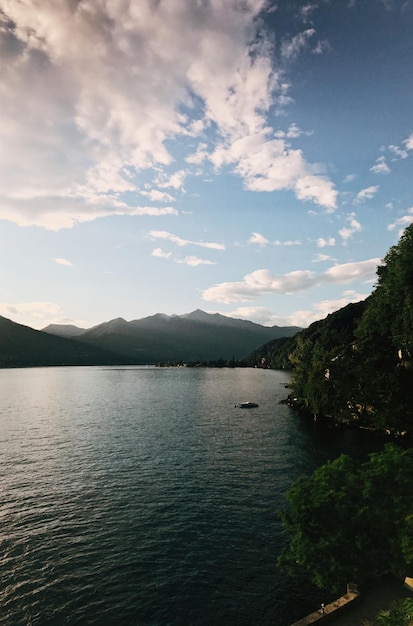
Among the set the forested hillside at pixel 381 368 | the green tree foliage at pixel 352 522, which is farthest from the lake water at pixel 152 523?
the forested hillside at pixel 381 368

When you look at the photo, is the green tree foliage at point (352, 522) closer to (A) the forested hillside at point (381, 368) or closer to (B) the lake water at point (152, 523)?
(B) the lake water at point (152, 523)

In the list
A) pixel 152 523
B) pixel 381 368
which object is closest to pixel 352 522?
pixel 152 523

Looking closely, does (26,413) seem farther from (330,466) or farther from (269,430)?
(330,466)

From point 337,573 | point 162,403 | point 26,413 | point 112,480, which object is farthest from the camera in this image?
point 162,403

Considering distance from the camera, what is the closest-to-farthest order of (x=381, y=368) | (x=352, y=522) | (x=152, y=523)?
(x=352, y=522) → (x=152, y=523) → (x=381, y=368)

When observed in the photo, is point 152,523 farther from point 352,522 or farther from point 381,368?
point 381,368

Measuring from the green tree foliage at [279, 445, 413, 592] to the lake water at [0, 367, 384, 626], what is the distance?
6.40m

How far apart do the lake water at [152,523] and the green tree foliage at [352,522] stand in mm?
6404

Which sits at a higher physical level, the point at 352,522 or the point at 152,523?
the point at 352,522

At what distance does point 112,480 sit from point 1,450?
118 ft

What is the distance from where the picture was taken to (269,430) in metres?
94.2

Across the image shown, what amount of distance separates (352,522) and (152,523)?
88.0ft

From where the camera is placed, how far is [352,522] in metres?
27.3

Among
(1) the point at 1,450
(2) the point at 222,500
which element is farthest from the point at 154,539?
(1) the point at 1,450
